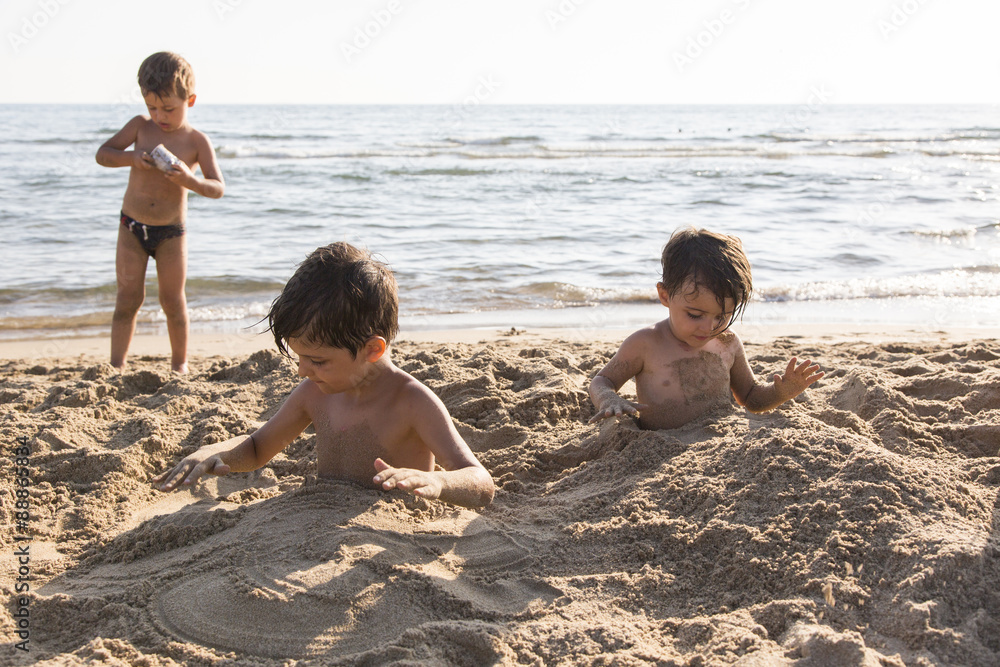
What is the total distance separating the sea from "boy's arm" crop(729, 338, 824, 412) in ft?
8.24

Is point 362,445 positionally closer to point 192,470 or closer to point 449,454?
point 449,454

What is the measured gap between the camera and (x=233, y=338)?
215 inches

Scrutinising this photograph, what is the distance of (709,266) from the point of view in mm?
2896

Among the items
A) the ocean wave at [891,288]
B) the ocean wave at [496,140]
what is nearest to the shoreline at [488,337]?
the ocean wave at [891,288]

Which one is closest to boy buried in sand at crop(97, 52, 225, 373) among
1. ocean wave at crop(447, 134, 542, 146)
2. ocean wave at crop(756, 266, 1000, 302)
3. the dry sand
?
the dry sand

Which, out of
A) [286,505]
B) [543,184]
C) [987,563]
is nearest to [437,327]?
[286,505]

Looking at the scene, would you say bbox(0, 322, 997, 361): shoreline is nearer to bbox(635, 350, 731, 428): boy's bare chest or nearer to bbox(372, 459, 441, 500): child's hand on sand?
bbox(635, 350, 731, 428): boy's bare chest

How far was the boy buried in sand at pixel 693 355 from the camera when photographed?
291 cm

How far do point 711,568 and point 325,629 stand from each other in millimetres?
1043

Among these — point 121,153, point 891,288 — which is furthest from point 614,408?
point 891,288

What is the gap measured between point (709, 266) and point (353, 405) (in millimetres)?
1370

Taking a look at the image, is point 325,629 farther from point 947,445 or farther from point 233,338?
point 233,338

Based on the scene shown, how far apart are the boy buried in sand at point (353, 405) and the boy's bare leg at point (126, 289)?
2.29 meters

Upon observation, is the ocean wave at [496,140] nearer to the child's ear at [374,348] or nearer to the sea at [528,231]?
the sea at [528,231]
